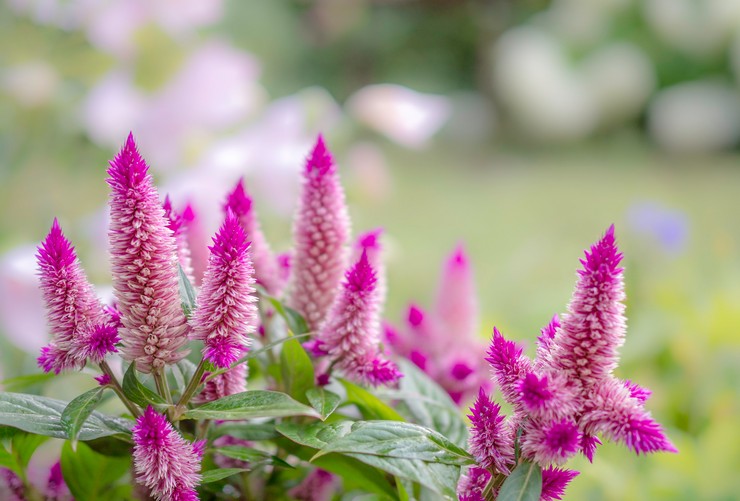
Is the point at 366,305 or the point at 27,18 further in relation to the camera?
the point at 27,18

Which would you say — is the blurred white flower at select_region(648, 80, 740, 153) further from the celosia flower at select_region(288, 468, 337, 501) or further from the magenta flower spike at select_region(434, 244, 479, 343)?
the celosia flower at select_region(288, 468, 337, 501)

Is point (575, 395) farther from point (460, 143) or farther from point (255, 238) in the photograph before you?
point (460, 143)

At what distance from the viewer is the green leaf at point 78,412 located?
11.5 inches

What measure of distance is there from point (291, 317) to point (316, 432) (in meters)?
0.08

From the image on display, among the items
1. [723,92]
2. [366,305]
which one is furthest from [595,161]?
[366,305]

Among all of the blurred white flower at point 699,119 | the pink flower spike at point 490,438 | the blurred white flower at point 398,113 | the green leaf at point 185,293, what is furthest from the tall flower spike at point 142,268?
the blurred white flower at point 699,119

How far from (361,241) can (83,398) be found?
6.4 inches

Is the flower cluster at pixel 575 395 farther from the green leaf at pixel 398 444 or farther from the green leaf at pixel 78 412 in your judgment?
the green leaf at pixel 78 412

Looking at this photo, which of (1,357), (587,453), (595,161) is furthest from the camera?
(595,161)

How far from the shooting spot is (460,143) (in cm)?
273

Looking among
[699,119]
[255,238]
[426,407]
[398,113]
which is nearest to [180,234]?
[255,238]

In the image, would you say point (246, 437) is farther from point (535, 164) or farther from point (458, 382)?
point (535, 164)

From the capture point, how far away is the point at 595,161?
246 centimetres

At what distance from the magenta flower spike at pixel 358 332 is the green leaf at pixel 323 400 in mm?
13
